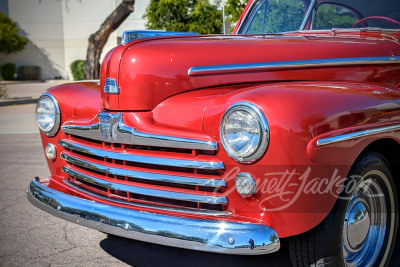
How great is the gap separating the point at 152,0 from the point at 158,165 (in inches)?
420

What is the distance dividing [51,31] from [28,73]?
107 inches

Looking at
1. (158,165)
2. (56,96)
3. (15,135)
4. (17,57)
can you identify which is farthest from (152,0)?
(17,57)

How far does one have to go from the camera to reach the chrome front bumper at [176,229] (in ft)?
6.48

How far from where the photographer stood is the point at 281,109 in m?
2.01

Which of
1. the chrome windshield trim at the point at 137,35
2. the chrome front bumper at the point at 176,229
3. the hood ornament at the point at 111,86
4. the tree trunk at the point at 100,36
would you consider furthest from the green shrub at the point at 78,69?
the chrome front bumper at the point at 176,229

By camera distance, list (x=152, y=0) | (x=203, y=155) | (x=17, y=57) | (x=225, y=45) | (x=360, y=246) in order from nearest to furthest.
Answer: (x=203, y=155), (x=360, y=246), (x=225, y=45), (x=152, y=0), (x=17, y=57)

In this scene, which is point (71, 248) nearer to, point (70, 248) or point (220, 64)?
point (70, 248)

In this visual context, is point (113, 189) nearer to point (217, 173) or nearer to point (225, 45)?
point (217, 173)

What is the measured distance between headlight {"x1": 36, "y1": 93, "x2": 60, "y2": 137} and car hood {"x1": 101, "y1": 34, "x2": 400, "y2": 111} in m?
0.48

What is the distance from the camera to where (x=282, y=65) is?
258cm

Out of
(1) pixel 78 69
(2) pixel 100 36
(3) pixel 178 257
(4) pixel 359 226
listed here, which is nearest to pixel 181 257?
(3) pixel 178 257

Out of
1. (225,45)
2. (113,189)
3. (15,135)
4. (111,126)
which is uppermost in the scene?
(225,45)

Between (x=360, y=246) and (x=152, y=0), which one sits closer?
(x=360, y=246)

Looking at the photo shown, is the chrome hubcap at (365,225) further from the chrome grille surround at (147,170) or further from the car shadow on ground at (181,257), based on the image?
the chrome grille surround at (147,170)
